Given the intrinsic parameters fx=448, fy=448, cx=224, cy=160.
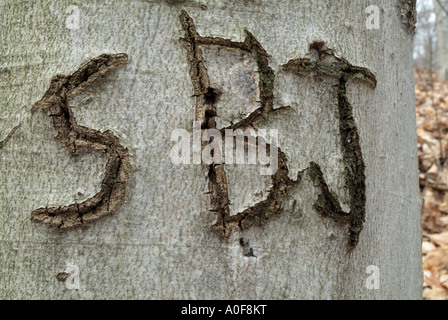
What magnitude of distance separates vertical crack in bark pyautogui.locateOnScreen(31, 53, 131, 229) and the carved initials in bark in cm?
14

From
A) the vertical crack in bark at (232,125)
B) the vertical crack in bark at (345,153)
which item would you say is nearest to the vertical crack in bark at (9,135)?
the vertical crack in bark at (232,125)

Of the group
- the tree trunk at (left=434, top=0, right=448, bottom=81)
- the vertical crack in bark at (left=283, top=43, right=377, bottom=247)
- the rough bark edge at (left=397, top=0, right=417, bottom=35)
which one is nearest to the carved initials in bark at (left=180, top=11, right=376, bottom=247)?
the vertical crack in bark at (left=283, top=43, right=377, bottom=247)

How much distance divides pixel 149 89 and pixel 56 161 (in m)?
0.21

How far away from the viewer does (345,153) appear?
87 centimetres

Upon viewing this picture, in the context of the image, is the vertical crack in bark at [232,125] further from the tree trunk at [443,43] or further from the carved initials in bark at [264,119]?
the tree trunk at [443,43]

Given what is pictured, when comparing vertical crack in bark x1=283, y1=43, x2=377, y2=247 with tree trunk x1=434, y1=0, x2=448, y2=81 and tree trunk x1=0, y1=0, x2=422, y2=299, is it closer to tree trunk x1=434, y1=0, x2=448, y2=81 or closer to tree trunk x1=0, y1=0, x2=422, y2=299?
tree trunk x1=0, y1=0, x2=422, y2=299

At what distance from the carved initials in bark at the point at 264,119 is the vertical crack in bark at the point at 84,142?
142 mm

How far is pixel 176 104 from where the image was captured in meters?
0.80

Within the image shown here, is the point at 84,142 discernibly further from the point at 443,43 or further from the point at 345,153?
the point at 443,43

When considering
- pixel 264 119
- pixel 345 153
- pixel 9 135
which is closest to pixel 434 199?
pixel 345 153

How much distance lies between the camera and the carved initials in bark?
80 centimetres
